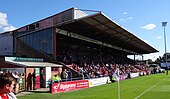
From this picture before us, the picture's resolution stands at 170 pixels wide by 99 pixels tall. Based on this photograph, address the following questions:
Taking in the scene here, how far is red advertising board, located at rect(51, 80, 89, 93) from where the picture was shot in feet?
83.9

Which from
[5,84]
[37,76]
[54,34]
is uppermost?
[54,34]

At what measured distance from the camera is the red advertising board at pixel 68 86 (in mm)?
25578

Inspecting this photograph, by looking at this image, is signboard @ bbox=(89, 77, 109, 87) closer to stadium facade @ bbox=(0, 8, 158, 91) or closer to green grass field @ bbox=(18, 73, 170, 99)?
stadium facade @ bbox=(0, 8, 158, 91)

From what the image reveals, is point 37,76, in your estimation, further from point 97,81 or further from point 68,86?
point 97,81

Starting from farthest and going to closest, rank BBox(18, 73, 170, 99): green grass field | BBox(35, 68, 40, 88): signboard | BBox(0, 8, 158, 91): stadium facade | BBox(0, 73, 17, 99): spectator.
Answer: BBox(0, 8, 158, 91): stadium facade < BBox(35, 68, 40, 88): signboard < BBox(18, 73, 170, 99): green grass field < BBox(0, 73, 17, 99): spectator

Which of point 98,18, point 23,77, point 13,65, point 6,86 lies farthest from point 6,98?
point 98,18

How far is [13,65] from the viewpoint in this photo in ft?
92.9

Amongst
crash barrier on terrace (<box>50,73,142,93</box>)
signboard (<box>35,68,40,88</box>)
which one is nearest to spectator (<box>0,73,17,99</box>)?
crash barrier on terrace (<box>50,73,142,93</box>)

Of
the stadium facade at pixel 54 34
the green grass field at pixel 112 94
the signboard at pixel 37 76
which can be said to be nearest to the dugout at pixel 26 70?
the signboard at pixel 37 76

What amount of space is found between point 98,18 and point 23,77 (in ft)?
41.8

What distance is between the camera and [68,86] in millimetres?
28016

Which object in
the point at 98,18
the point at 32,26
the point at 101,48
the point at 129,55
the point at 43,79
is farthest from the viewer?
the point at 129,55

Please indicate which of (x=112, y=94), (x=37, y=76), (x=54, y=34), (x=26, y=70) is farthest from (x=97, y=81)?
(x=112, y=94)

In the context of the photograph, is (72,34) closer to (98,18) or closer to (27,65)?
(98,18)
